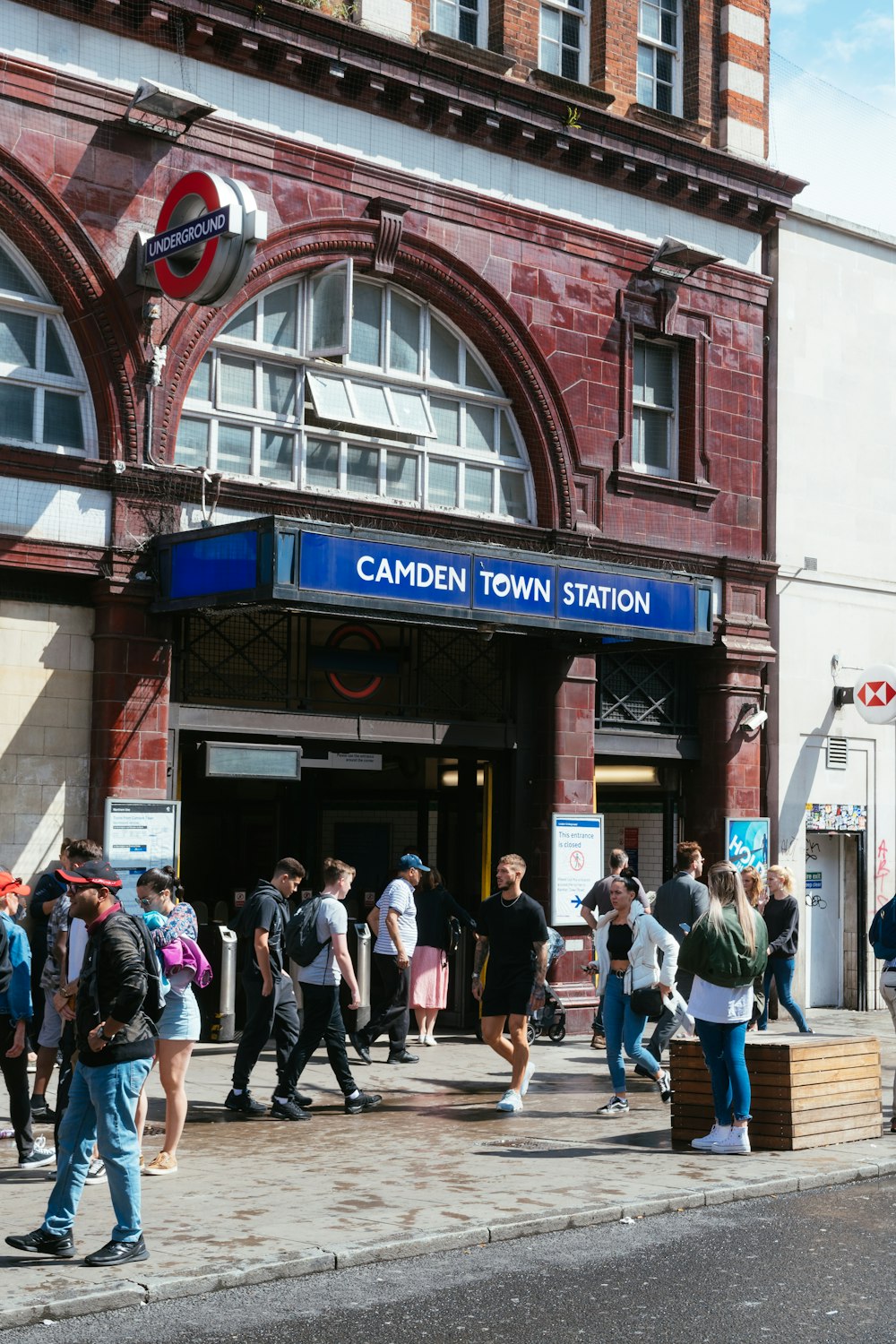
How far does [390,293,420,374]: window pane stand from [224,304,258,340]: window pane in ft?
5.48

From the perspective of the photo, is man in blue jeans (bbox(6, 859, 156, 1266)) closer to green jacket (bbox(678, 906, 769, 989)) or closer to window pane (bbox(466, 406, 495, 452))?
green jacket (bbox(678, 906, 769, 989))

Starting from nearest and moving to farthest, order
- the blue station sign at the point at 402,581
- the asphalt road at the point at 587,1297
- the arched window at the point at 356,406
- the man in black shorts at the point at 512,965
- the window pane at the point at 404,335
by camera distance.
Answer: the asphalt road at the point at 587,1297
the man in black shorts at the point at 512,965
the blue station sign at the point at 402,581
the arched window at the point at 356,406
the window pane at the point at 404,335

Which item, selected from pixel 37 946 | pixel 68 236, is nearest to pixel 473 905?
pixel 37 946

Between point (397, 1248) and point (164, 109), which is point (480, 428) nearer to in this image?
point (164, 109)

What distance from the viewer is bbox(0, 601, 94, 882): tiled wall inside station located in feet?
46.5

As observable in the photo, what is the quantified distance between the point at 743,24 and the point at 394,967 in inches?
485

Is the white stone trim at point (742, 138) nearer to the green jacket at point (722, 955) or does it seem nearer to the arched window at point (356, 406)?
the arched window at point (356, 406)

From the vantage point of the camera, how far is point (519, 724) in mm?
17781

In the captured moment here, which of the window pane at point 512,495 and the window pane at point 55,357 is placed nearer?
the window pane at point 55,357

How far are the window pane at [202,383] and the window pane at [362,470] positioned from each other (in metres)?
1.63

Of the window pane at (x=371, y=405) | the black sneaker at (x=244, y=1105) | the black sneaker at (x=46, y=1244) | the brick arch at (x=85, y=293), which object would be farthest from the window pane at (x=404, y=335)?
the black sneaker at (x=46, y=1244)

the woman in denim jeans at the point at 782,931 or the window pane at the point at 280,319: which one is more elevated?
the window pane at the point at 280,319

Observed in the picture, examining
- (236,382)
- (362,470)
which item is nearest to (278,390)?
(236,382)

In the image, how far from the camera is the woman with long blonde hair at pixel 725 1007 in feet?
34.9
